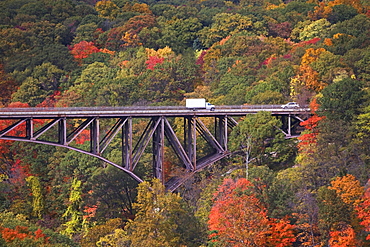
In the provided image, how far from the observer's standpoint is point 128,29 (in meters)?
160

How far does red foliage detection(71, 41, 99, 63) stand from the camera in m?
153

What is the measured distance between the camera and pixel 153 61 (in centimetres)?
14475

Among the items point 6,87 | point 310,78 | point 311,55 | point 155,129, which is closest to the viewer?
point 155,129

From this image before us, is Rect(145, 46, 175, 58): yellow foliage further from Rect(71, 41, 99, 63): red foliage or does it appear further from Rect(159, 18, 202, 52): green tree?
Rect(71, 41, 99, 63): red foliage

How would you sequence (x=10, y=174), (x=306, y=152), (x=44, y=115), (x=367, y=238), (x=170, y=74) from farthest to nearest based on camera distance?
(x=170, y=74)
(x=10, y=174)
(x=306, y=152)
(x=44, y=115)
(x=367, y=238)

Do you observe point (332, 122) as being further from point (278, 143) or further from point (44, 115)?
point (44, 115)

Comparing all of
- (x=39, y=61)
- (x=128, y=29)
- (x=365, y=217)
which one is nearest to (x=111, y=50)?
(x=128, y=29)

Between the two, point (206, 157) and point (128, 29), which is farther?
point (128, 29)

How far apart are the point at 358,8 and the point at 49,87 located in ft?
195

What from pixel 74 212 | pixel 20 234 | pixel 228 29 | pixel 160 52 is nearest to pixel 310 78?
pixel 74 212

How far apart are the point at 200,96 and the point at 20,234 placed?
52.6m

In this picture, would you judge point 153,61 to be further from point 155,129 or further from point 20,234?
point 20,234

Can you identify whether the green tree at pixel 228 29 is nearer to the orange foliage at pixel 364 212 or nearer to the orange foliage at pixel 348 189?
the orange foliage at pixel 348 189

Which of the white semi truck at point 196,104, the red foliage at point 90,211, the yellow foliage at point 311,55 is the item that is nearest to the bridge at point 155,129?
the white semi truck at point 196,104
